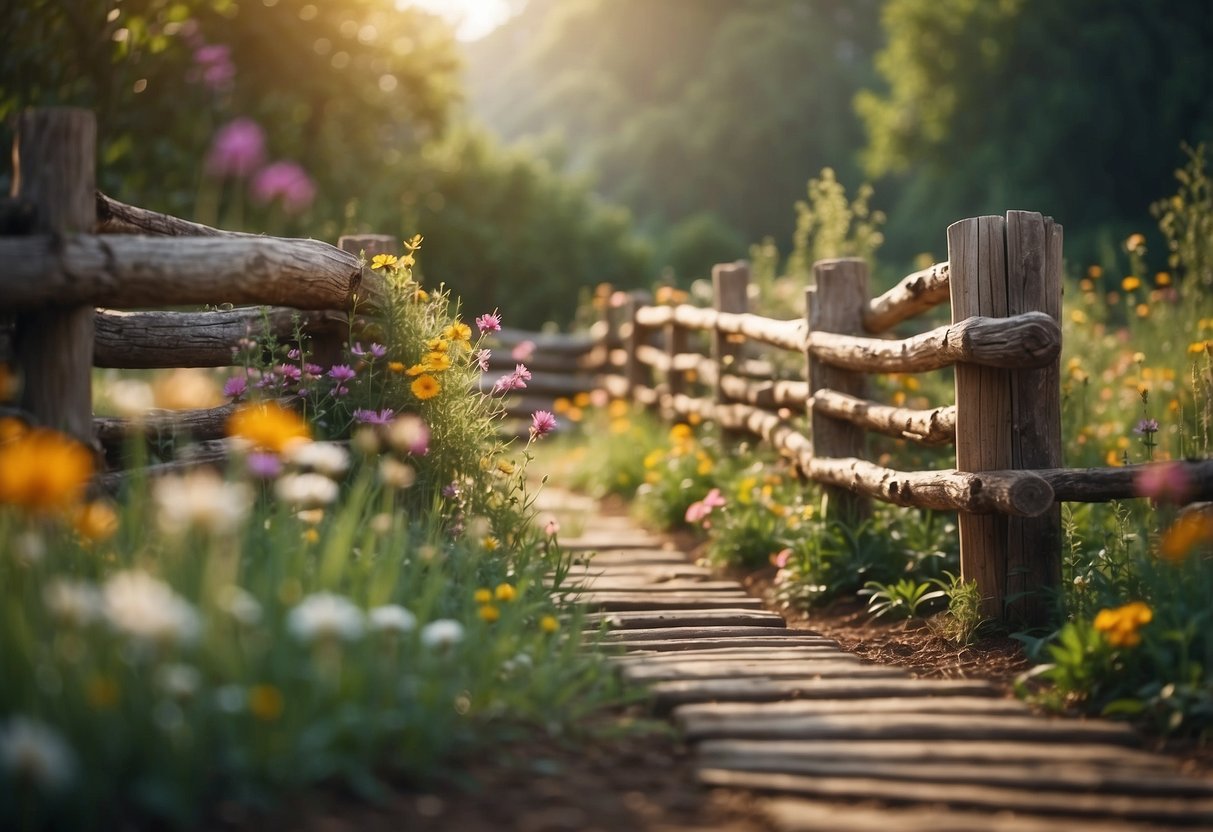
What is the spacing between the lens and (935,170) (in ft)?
72.9

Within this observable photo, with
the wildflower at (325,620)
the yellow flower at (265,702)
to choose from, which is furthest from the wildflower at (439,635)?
the yellow flower at (265,702)

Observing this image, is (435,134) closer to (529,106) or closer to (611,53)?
(611,53)

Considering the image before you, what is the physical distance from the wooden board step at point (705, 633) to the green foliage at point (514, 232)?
11594mm

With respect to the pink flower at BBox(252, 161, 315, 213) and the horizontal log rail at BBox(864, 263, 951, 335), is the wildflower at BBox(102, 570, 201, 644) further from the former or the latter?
the pink flower at BBox(252, 161, 315, 213)

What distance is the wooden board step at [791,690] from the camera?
10.8 feet

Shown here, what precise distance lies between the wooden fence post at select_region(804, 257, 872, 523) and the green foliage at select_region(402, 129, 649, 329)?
10.4 m

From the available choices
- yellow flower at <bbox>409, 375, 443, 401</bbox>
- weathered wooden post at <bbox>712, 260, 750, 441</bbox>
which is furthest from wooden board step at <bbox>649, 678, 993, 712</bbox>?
weathered wooden post at <bbox>712, 260, 750, 441</bbox>

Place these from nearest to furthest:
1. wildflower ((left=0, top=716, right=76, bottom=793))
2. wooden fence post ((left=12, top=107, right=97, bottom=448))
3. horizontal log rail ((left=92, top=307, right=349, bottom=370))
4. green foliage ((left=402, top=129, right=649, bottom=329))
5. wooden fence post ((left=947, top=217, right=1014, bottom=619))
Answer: wildflower ((left=0, top=716, right=76, bottom=793))
wooden fence post ((left=12, top=107, right=97, bottom=448))
horizontal log rail ((left=92, top=307, right=349, bottom=370))
wooden fence post ((left=947, top=217, right=1014, bottom=619))
green foliage ((left=402, top=129, right=649, bottom=329))

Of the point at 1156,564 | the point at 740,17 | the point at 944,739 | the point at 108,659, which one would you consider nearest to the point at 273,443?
the point at 108,659

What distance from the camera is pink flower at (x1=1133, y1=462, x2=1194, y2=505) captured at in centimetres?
349

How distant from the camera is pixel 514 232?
1650 centimetres

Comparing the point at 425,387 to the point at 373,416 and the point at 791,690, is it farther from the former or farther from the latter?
the point at 791,690

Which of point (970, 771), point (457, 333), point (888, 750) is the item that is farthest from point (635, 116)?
point (970, 771)

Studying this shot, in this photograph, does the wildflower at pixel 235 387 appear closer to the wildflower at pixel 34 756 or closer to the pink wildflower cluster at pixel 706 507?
the wildflower at pixel 34 756
